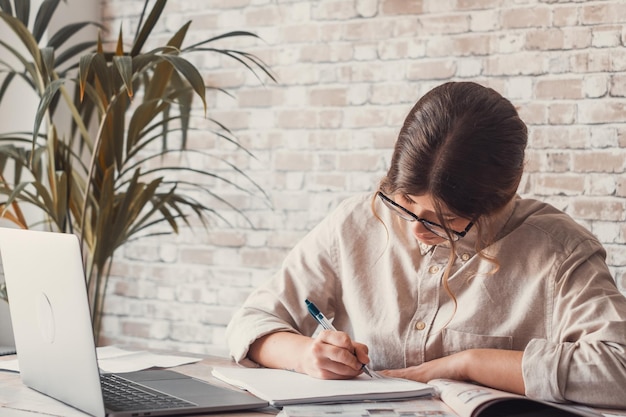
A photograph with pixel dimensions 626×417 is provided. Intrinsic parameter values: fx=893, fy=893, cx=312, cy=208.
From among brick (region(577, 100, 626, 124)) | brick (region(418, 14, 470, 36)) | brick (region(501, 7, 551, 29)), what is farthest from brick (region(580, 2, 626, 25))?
brick (region(418, 14, 470, 36))

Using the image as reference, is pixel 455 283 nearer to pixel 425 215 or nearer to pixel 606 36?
pixel 425 215

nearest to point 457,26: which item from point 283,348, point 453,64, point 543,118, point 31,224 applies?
point 453,64

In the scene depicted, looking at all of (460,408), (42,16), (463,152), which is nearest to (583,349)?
(460,408)

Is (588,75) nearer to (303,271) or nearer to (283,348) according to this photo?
(303,271)

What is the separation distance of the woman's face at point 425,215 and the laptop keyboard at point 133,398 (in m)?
0.57

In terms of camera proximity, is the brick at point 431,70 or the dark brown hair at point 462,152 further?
the brick at point 431,70

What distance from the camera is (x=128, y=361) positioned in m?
1.86

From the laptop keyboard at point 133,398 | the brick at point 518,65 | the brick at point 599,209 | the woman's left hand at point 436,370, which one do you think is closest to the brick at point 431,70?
the brick at point 518,65

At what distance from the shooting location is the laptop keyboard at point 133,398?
1.38m

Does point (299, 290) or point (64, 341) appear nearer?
point (64, 341)

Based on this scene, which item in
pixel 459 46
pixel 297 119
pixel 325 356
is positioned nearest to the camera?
pixel 325 356

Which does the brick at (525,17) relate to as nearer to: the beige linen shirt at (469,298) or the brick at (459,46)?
the brick at (459,46)

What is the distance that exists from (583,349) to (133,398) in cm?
78

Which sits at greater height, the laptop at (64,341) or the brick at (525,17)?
the brick at (525,17)
